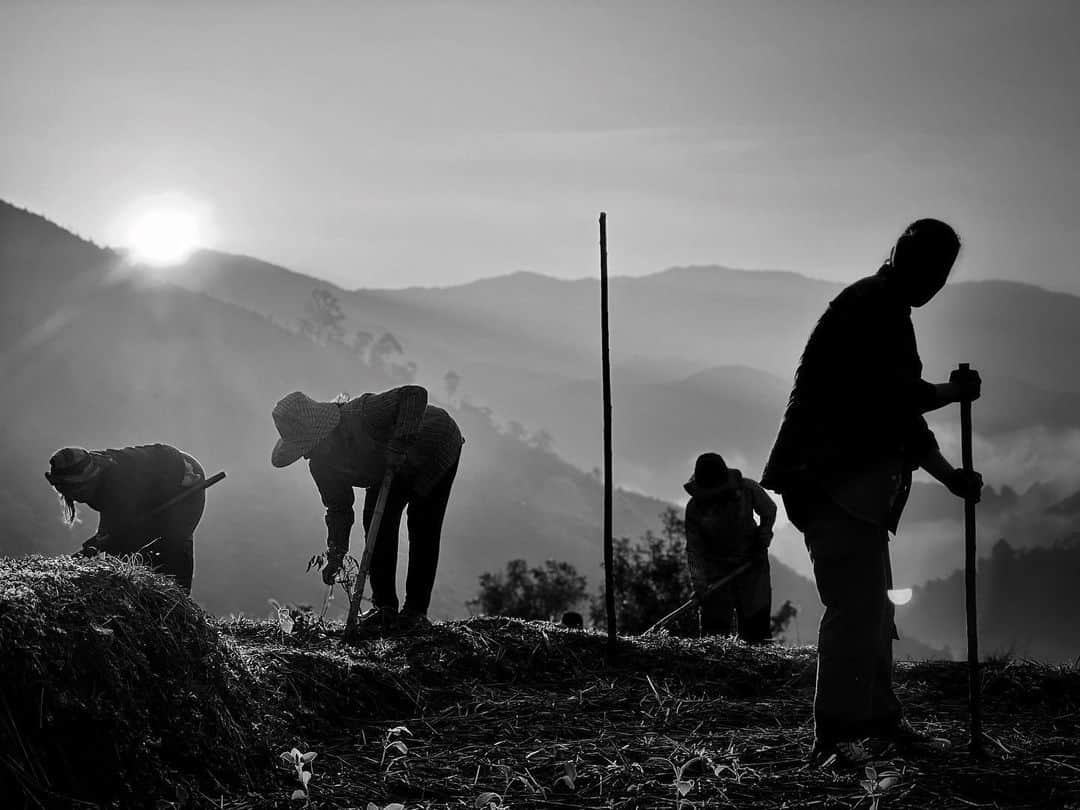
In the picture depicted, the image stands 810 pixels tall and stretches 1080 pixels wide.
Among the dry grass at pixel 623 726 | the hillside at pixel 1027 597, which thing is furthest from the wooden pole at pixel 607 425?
the hillside at pixel 1027 597

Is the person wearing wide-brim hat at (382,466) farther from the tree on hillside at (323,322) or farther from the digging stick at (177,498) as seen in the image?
the tree on hillside at (323,322)

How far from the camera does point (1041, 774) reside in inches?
164

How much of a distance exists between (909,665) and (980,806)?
320 cm

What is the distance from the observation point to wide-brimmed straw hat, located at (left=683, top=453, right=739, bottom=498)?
30.7 ft

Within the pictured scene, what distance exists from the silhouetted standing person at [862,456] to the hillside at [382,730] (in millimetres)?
312

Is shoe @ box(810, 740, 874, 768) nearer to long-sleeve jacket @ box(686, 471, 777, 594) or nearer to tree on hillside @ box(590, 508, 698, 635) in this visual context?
long-sleeve jacket @ box(686, 471, 777, 594)

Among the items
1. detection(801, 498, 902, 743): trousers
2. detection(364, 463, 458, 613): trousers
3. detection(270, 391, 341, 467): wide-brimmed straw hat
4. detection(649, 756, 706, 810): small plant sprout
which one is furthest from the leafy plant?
detection(801, 498, 902, 743): trousers

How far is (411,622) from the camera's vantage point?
7352mm

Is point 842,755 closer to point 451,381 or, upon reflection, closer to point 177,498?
point 177,498

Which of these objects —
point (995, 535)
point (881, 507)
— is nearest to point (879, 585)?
point (881, 507)

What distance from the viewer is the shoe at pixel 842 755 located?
4.27 m

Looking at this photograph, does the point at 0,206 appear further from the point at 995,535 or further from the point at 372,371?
the point at 995,535

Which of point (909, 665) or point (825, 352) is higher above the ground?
point (825, 352)

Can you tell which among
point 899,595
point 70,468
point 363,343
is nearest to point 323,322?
point 363,343
